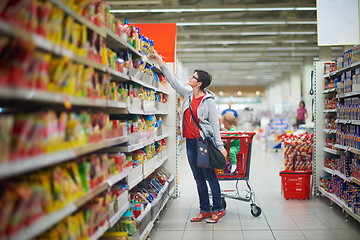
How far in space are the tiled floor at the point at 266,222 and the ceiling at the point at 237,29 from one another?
600 centimetres

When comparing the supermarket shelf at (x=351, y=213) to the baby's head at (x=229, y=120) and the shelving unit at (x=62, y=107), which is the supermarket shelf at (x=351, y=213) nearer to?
the baby's head at (x=229, y=120)

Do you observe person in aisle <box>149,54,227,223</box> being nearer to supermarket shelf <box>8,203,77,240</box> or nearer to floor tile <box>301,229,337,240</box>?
floor tile <box>301,229,337,240</box>

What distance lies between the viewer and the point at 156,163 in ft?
16.7

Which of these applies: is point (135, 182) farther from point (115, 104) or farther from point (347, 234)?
point (347, 234)

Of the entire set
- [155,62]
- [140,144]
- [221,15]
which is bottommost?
[140,144]

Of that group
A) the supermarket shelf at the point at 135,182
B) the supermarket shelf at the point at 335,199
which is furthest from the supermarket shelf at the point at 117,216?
the supermarket shelf at the point at 335,199

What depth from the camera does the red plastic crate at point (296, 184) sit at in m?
6.17

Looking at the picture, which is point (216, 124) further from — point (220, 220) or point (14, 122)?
point (14, 122)

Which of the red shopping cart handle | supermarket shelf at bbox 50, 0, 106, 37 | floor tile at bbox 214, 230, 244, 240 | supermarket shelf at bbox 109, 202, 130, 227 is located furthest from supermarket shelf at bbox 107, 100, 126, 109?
the red shopping cart handle

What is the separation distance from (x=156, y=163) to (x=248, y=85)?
3526 centimetres

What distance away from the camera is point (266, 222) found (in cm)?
503

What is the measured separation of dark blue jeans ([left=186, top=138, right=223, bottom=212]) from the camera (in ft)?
16.3

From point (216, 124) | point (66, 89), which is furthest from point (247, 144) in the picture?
point (66, 89)

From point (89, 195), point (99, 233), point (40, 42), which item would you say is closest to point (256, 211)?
point (99, 233)
